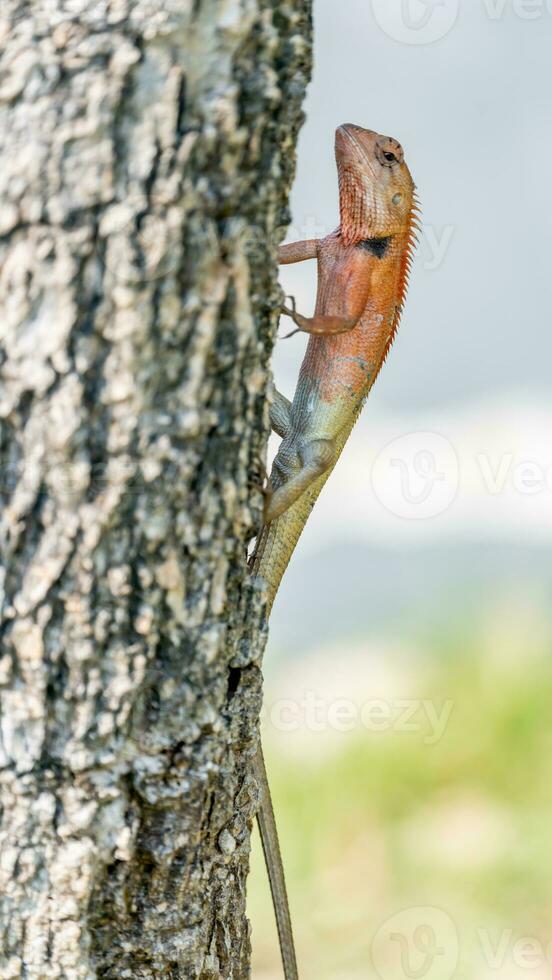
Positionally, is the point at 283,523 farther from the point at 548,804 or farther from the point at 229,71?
the point at 548,804

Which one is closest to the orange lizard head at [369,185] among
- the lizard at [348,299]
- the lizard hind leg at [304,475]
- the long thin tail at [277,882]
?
the lizard at [348,299]

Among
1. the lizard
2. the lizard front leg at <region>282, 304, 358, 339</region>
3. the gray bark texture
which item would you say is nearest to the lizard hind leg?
the lizard

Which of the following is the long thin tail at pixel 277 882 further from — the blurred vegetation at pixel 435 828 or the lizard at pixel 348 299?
the blurred vegetation at pixel 435 828

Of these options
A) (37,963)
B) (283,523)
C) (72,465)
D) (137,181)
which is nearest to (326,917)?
(283,523)

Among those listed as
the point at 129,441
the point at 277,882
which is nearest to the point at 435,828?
the point at 277,882

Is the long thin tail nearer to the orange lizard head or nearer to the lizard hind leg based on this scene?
the lizard hind leg

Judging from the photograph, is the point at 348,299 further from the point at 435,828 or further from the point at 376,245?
the point at 435,828
